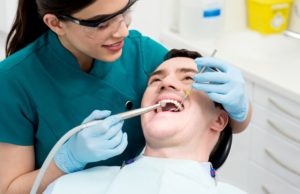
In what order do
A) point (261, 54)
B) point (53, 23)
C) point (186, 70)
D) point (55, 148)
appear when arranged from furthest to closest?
point (261, 54) → point (186, 70) → point (53, 23) → point (55, 148)

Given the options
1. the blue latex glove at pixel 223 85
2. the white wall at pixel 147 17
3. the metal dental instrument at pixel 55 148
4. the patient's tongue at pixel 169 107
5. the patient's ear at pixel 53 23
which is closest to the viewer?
the metal dental instrument at pixel 55 148

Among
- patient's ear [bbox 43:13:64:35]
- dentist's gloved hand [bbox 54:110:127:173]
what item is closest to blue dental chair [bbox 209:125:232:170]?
dentist's gloved hand [bbox 54:110:127:173]

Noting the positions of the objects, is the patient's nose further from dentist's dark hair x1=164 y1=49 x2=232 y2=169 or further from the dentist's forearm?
the dentist's forearm

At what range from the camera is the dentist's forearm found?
1.51 metres

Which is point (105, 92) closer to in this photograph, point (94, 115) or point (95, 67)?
point (95, 67)

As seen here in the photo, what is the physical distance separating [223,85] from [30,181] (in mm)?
627

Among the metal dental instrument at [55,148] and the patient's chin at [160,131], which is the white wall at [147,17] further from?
the metal dental instrument at [55,148]

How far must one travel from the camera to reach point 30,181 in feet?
4.96

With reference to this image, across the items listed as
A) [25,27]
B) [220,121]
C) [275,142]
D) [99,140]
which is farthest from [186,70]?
[275,142]

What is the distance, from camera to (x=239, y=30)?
3.02 metres

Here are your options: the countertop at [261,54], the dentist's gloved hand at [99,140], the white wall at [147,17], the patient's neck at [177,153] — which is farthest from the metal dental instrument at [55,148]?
the white wall at [147,17]

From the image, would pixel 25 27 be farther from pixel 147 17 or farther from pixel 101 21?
pixel 147 17

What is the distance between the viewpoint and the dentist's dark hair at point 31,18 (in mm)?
1384

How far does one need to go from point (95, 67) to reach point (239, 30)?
1.61 meters
